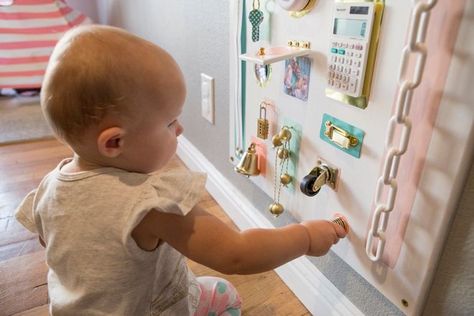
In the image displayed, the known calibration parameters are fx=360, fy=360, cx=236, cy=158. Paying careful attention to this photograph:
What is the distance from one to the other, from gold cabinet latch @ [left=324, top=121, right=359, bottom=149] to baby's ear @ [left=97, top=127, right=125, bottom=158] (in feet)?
1.12

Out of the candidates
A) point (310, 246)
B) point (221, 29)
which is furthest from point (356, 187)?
point (221, 29)

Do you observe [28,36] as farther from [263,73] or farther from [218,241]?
[218,241]

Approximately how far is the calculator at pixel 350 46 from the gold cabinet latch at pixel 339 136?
0.06 m

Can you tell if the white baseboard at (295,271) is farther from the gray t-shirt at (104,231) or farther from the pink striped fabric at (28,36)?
the pink striped fabric at (28,36)

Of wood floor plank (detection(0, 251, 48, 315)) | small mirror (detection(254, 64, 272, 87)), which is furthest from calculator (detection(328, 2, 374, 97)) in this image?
wood floor plank (detection(0, 251, 48, 315))

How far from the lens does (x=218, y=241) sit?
0.48 m

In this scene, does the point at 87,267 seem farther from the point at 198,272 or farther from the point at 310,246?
the point at 198,272

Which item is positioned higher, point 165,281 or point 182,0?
point 182,0

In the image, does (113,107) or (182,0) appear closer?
(113,107)

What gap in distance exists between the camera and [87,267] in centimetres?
50

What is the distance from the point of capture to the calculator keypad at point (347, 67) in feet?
1.72

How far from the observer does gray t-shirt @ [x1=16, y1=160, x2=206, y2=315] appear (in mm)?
464

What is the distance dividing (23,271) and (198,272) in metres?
0.43

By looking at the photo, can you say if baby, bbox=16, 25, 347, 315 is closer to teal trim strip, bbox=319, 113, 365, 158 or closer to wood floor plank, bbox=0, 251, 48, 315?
teal trim strip, bbox=319, 113, 365, 158
